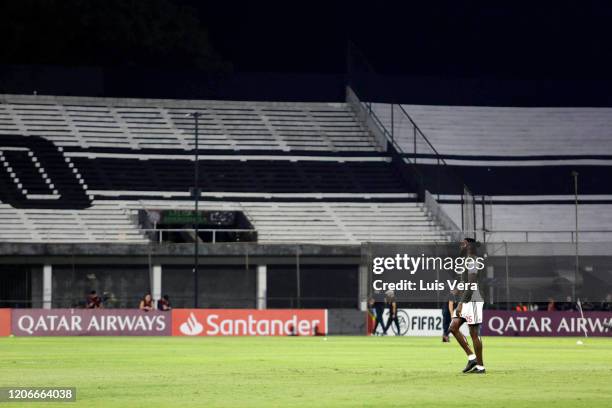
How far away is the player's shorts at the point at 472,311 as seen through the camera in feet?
78.5

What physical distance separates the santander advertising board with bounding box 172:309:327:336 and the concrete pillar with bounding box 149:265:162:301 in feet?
38.1

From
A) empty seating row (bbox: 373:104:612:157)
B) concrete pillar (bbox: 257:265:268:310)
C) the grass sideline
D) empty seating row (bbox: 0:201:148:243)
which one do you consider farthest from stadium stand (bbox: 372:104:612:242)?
the grass sideline

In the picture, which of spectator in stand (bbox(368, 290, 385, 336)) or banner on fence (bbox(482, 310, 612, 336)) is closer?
banner on fence (bbox(482, 310, 612, 336))

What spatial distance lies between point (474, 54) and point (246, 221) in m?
26.5

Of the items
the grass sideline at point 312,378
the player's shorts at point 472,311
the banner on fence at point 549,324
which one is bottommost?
the grass sideline at point 312,378

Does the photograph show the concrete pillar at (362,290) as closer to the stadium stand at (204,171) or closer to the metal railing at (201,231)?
the stadium stand at (204,171)

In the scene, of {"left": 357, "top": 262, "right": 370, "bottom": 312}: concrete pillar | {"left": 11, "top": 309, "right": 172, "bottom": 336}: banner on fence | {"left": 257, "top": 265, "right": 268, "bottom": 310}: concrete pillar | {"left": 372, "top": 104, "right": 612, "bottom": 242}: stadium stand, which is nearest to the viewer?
{"left": 11, "top": 309, "right": 172, "bottom": 336}: banner on fence

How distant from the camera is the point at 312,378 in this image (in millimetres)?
23047

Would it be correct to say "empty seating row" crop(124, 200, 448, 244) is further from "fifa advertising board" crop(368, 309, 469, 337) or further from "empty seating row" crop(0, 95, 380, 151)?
"fifa advertising board" crop(368, 309, 469, 337)

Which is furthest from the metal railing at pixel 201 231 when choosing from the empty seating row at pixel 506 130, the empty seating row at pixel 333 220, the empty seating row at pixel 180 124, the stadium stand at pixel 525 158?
the empty seating row at pixel 506 130

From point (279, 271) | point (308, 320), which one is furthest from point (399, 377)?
point (279, 271)

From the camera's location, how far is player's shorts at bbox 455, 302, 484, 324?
2394 cm

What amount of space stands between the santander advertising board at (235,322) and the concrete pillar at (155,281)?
11609 mm

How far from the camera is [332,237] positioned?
73.8 meters
